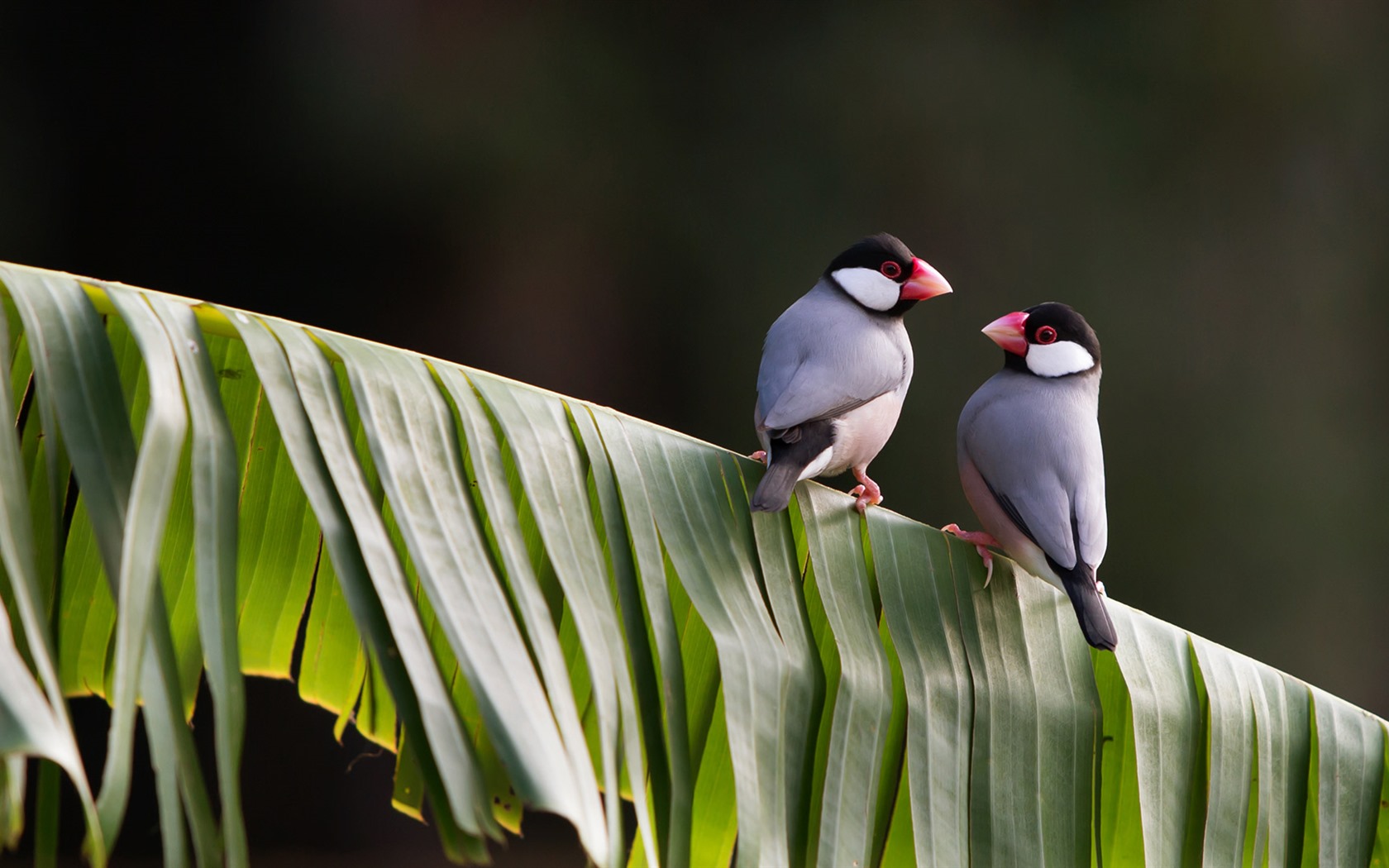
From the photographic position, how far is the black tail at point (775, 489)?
105cm

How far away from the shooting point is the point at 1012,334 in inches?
64.3

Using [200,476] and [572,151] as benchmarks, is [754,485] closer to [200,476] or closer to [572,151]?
[200,476]

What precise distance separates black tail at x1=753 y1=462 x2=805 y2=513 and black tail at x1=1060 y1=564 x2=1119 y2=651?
1.02 feet

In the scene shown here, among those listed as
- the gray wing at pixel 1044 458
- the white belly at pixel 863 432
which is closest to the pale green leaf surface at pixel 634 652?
the white belly at pixel 863 432

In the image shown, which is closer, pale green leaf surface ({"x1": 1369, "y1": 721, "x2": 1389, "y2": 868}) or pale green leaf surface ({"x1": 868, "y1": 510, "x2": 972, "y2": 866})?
pale green leaf surface ({"x1": 868, "y1": 510, "x2": 972, "y2": 866})

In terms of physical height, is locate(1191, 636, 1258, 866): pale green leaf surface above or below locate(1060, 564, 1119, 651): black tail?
below

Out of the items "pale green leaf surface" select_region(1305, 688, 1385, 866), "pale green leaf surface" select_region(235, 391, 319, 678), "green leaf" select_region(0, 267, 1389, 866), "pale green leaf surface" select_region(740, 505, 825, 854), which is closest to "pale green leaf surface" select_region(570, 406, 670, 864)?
"green leaf" select_region(0, 267, 1389, 866)

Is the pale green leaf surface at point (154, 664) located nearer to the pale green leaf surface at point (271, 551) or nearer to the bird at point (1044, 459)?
the pale green leaf surface at point (271, 551)

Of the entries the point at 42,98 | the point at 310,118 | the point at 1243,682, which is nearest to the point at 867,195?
the point at 310,118

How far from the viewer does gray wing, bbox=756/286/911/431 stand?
136cm

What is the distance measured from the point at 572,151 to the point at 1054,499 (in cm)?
267

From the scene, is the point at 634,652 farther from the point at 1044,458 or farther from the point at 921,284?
the point at 921,284

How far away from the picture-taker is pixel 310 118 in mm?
3426

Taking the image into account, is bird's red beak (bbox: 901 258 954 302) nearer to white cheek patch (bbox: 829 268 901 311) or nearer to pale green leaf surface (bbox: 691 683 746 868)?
white cheek patch (bbox: 829 268 901 311)
